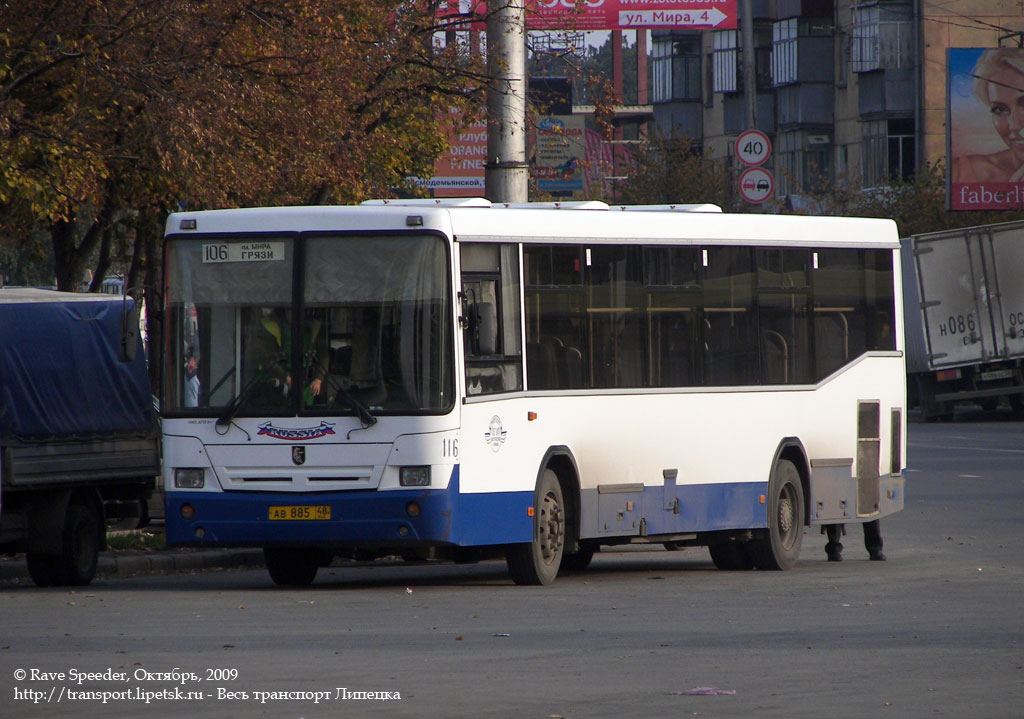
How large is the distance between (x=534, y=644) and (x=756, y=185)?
2275 cm

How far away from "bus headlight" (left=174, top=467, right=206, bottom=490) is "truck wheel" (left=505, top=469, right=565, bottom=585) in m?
2.26

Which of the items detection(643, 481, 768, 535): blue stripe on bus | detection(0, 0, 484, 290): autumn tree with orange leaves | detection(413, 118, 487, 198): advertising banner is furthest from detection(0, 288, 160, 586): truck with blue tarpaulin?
detection(413, 118, 487, 198): advertising banner

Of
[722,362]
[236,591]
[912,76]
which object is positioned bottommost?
[236,591]

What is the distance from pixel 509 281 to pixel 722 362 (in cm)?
254

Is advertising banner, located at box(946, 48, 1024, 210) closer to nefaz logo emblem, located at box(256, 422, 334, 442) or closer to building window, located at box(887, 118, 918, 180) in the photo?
building window, located at box(887, 118, 918, 180)

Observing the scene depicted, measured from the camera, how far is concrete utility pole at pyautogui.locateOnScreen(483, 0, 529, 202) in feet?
62.4

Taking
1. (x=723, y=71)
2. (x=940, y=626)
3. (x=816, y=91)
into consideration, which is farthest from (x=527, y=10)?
(x=723, y=71)

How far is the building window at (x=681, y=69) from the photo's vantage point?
79938 millimetres

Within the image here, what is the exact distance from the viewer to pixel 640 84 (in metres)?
100

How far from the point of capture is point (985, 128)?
168ft

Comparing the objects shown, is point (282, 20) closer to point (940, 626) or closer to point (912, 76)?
point (940, 626)

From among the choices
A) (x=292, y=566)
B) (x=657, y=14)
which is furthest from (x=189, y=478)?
(x=657, y=14)

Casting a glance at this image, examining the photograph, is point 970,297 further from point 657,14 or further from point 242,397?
point 242,397

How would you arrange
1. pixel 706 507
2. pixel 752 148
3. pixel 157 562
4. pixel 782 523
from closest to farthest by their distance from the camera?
1. pixel 706 507
2. pixel 782 523
3. pixel 157 562
4. pixel 752 148
